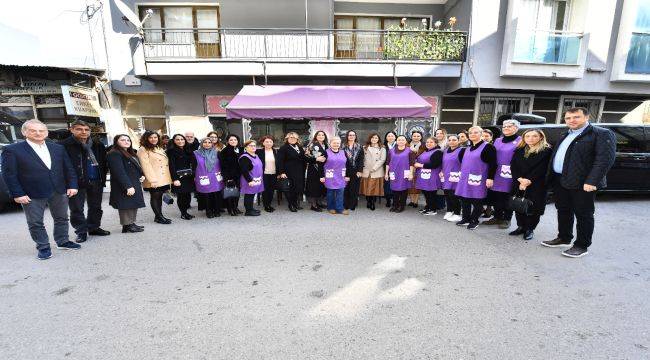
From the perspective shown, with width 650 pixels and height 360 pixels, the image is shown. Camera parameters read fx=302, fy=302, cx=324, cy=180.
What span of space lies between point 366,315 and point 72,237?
192 inches

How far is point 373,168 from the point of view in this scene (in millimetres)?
6281

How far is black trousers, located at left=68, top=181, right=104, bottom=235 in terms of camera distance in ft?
14.8

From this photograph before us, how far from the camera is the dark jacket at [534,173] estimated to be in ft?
14.3

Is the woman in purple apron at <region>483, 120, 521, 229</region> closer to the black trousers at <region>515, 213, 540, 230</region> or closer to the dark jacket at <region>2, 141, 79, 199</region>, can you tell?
the black trousers at <region>515, 213, 540, 230</region>

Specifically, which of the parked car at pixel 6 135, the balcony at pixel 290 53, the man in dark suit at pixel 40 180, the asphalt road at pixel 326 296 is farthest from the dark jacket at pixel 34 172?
the balcony at pixel 290 53

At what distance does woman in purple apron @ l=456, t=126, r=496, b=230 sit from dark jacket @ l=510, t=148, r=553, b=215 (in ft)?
1.21

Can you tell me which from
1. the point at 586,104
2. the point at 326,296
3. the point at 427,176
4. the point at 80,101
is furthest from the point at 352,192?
the point at 586,104

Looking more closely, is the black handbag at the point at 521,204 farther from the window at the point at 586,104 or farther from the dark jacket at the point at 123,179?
the window at the point at 586,104

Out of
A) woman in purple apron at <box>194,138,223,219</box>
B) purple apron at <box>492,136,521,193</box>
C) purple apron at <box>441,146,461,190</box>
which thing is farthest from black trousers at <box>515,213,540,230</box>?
woman in purple apron at <box>194,138,223,219</box>

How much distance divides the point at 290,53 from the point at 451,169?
712cm

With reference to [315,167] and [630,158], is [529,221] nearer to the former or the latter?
[315,167]

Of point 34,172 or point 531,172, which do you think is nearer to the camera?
point 34,172

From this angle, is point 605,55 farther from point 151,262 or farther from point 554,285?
point 151,262

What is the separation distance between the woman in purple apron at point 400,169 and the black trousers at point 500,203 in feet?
4.80
